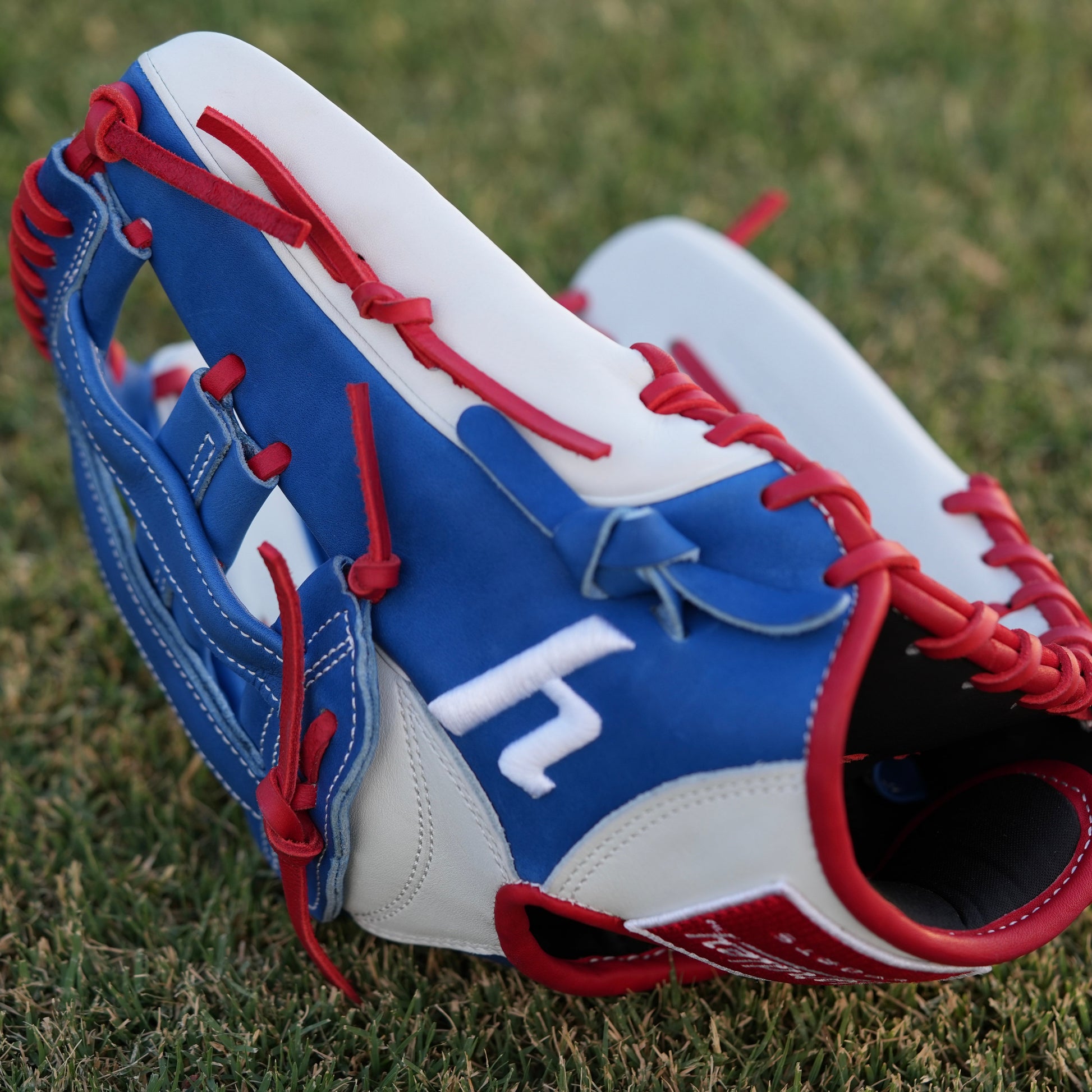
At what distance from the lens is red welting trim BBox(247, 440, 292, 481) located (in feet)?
3.53

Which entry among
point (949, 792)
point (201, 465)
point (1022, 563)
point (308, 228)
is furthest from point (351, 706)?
point (1022, 563)

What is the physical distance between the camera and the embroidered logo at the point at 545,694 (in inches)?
36.7

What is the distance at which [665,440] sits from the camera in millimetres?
971

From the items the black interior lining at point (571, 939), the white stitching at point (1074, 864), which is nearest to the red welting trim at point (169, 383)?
the black interior lining at point (571, 939)

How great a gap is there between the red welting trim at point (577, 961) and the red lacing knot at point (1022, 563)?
1.65 ft

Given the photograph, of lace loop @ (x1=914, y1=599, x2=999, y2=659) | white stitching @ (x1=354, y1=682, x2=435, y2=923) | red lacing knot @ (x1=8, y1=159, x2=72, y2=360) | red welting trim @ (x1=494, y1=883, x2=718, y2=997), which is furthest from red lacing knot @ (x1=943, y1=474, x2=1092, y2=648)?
red lacing knot @ (x1=8, y1=159, x2=72, y2=360)

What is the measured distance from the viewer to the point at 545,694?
0.96 m

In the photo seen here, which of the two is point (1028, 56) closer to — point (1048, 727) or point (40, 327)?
point (1048, 727)

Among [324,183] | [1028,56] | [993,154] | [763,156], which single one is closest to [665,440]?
[324,183]

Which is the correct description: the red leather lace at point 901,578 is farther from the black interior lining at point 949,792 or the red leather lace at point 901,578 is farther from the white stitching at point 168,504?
the white stitching at point 168,504

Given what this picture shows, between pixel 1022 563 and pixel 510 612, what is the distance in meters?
0.66

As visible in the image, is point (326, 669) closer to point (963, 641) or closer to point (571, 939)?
point (571, 939)

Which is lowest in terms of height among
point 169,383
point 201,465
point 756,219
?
point 169,383

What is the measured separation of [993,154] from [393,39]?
135 centimetres
